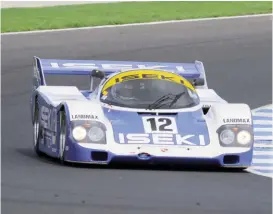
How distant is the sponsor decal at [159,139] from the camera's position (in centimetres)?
1164

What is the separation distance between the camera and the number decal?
11805 mm

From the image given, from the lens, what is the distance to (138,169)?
460 inches

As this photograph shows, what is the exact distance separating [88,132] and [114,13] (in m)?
16.8

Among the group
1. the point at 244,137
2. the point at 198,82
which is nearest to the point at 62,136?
Result: the point at 244,137

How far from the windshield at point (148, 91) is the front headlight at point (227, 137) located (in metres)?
0.68

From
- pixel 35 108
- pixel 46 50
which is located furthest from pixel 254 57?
pixel 35 108

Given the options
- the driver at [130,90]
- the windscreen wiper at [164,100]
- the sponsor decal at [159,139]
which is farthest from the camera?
the driver at [130,90]

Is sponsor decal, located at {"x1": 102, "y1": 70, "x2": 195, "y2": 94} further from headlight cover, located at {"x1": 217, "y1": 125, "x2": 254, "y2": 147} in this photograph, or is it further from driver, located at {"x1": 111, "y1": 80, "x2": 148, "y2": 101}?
headlight cover, located at {"x1": 217, "y1": 125, "x2": 254, "y2": 147}

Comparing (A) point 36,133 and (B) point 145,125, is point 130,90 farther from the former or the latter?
(A) point 36,133

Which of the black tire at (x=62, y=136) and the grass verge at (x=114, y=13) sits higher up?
the grass verge at (x=114, y=13)

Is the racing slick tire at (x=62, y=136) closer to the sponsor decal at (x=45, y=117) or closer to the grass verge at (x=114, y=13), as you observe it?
the sponsor decal at (x=45, y=117)

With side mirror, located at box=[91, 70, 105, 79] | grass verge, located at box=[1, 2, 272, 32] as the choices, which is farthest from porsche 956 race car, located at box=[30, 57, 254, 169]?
grass verge, located at box=[1, 2, 272, 32]

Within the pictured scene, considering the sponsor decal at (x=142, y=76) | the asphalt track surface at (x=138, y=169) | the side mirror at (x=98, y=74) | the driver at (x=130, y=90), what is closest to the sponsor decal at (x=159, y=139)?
the asphalt track surface at (x=138, y=169)

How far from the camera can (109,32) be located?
25.2 metres
